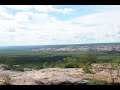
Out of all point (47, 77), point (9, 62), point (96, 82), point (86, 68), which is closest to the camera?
point (96, 82)

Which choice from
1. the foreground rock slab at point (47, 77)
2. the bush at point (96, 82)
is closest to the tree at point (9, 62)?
the foreground rock slab at point (47, 77)

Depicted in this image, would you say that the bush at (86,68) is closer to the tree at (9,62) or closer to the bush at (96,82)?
the bush at (96,82)

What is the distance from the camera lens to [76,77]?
4676 mm

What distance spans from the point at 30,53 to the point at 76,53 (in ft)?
3.93

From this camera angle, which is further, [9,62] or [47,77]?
[9,62]

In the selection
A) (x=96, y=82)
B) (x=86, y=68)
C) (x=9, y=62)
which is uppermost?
(x=9, y=62)

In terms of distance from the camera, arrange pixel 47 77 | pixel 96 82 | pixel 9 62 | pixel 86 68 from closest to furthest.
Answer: pixel 96 82, pixel 47 77, pixel 9 62, pixel 86 68

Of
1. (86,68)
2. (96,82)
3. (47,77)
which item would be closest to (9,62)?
(47,77)

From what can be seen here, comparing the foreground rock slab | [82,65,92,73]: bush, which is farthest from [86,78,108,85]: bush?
[82,65,92,73]: bush

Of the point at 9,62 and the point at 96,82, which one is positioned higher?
the point at 9,62

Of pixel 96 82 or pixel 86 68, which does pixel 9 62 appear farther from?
pixel 96 82

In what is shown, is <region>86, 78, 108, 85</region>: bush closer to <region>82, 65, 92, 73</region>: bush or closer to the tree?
<region>82, 65, 92, 73</region>: bush
